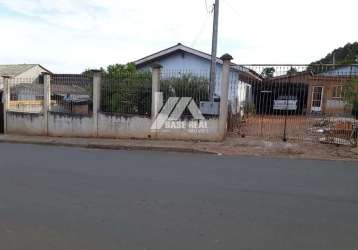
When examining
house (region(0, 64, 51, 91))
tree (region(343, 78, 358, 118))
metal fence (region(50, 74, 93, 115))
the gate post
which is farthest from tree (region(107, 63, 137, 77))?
house (region(0, 64, 51, 91))

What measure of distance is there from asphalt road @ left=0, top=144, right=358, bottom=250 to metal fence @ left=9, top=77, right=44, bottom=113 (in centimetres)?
685

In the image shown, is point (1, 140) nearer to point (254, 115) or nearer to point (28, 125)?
point (28, 125)

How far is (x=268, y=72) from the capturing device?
1281 centimetres

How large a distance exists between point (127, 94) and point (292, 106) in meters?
6.46

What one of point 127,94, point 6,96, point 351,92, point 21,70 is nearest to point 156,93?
point 127,94

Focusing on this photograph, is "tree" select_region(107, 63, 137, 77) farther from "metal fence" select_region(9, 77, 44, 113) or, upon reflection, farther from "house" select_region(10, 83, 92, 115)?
"metal fence" select_region(9, 77, 44, 113)

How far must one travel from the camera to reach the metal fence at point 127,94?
45.0 ft

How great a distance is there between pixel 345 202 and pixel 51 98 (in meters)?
12.5

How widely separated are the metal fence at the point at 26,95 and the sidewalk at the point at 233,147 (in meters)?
2.19

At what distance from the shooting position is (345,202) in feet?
18.6

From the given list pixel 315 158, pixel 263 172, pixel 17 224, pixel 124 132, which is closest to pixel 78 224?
pixel 17 224

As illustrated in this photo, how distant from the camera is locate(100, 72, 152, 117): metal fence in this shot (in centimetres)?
1371

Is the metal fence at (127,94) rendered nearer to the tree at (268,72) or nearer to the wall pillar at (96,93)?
the wall pillar at (96,93)

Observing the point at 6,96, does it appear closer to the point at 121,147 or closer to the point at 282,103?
the point at 121,147
